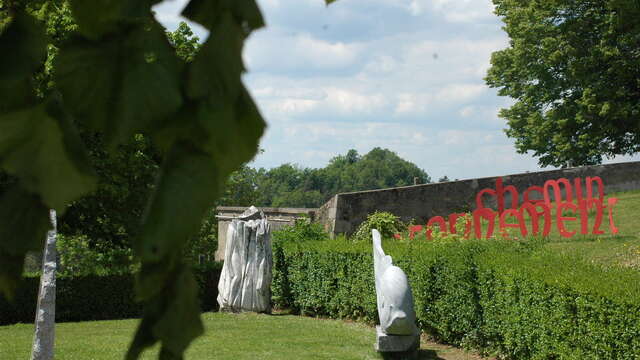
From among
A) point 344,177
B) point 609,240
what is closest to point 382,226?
point 609,240

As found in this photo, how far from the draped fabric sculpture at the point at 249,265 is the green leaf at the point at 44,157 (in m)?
16.1

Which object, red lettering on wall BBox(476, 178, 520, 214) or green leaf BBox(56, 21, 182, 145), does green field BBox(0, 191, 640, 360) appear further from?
green leaf BBox(56, 21, 182, 145)

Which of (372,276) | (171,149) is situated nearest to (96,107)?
(171,149)

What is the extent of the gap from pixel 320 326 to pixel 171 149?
550 inches

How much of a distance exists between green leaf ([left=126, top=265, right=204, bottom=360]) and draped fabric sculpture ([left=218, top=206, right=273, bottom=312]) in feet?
52.6

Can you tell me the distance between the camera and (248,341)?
1261 cm

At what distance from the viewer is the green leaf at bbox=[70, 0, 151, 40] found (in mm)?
741

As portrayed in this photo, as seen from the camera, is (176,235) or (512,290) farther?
(512,290)

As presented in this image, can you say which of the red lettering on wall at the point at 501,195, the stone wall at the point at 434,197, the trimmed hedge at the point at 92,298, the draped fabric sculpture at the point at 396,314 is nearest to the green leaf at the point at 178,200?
the draped fabric sculpture at the point at 396,314

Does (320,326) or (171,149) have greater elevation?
(171,149)

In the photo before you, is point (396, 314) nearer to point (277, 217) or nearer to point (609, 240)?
point (609, 240)

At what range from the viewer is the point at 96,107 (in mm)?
741

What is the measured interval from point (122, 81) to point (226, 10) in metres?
0.12

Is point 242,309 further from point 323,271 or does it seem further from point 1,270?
point 1,270
